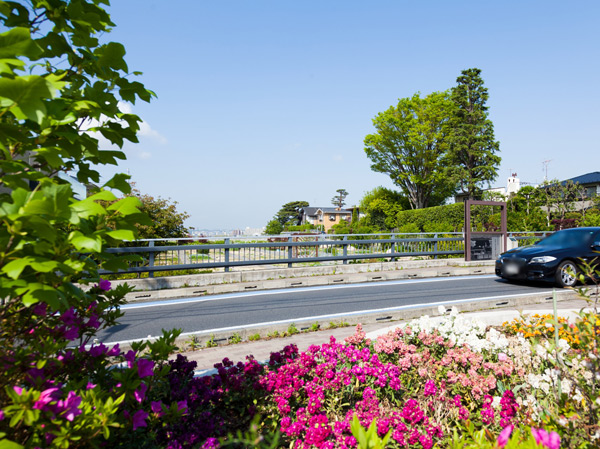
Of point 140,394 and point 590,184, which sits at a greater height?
point 590,184

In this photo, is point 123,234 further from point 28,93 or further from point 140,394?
point 140,394

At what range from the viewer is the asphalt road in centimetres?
697

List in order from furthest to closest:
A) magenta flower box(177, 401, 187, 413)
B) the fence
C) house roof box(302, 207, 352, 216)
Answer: house roof box(302, 207, 352, 216), the fence, magenta flower box(177, 401, 187, 413)

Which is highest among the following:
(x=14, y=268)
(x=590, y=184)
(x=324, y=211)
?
(x=590, y=184)

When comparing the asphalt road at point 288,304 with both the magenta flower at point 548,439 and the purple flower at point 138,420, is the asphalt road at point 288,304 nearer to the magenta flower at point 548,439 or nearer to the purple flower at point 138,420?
the purple flower at point 138,420

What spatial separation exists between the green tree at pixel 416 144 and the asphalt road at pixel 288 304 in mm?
35986

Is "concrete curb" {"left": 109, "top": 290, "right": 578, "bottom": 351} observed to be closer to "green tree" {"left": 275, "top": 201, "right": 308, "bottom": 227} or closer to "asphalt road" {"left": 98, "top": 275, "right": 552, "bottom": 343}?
"asphalt road" {"left": 98, "top": 275, "right": 552, "bottom": 343}

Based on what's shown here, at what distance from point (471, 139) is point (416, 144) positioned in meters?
6.11

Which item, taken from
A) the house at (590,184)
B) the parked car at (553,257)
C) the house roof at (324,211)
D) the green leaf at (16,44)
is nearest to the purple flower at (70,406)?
the green leaf at (16,44)

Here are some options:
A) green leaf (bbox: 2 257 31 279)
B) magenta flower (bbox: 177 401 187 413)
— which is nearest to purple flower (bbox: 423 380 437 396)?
magenta flower (bbox: 177 401 187 413)

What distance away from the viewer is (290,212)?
108 m

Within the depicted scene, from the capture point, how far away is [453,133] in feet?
142

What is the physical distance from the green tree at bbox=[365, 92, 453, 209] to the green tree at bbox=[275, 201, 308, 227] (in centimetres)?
6010

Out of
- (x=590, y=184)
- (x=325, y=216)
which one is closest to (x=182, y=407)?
(x=590, y=184)
